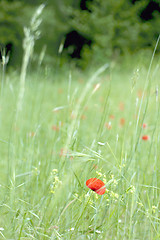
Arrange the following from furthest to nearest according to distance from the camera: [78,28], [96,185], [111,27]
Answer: [111,27], [78,28], [96,185]

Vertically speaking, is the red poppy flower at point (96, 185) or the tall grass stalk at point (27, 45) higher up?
the tall grass stalk at point (27, 45)

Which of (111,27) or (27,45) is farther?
(111,27)

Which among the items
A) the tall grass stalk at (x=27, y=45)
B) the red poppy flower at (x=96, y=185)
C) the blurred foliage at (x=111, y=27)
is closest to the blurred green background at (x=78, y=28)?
the blurred foliage at (x=111, y=27)

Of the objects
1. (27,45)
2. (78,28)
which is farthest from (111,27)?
(27,45)

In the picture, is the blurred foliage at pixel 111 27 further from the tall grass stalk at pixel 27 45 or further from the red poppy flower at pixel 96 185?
the red poppy flower at pixel 96 185

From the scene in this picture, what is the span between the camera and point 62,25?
353 inches

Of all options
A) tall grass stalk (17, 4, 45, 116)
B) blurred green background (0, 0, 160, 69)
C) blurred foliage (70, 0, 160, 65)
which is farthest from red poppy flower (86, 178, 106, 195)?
blurred foliage (70, 0, 160, 65)

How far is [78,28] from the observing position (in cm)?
873

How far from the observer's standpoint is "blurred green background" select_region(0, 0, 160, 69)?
337 inches

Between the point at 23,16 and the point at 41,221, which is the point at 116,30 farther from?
the point at 41,221

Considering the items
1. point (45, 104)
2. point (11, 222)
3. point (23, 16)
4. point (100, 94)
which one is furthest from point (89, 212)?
point (23, 16)

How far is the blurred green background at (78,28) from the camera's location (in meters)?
8.57

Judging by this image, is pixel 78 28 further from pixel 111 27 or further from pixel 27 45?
pixel 27 45

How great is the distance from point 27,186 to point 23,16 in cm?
780
